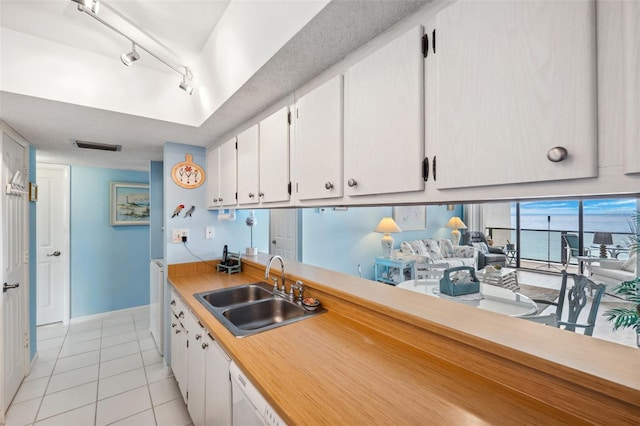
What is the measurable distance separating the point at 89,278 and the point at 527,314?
5155 mm

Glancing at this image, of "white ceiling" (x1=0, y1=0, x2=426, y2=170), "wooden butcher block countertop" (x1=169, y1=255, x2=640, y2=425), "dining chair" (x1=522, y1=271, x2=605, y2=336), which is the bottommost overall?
"dining chair" (x1=522, y1=271, x2=605, y2=336)

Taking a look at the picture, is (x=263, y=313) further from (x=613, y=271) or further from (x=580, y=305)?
(x=613, y=271)

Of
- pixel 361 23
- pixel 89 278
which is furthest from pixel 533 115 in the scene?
pixel 89 278

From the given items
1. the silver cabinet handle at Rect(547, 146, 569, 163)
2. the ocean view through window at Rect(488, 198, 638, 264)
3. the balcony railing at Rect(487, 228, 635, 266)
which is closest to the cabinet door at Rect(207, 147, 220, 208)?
the silver cabinet handle at Rect(547, 146, 569, 163)

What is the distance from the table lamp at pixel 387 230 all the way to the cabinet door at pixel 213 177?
3185 mm

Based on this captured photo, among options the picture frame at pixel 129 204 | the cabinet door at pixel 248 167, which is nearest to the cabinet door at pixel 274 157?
the cabinet door at pixel 248 167

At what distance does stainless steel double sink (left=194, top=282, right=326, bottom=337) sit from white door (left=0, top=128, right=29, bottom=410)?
1.53 metres

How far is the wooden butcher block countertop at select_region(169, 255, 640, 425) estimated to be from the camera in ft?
2.56

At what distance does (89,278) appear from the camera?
3834 mm

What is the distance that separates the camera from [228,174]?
2322 mm

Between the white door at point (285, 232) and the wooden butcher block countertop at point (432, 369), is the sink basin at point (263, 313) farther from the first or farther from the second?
the white door at point (285, 232)

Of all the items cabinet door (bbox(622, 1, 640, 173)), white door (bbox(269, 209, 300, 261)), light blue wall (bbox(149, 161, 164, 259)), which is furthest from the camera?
white door (bbox(269, 209, 300, 261))

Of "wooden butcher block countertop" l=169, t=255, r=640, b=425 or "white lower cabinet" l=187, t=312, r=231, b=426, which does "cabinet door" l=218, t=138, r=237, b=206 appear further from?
"wooden butcher block countertop" l=169, t=255, r=640, b=425

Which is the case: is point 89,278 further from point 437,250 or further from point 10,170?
point 437,250
